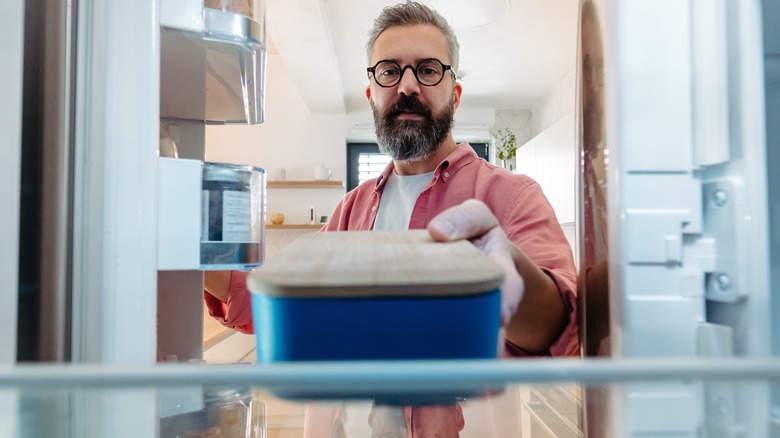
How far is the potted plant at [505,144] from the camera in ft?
14.4

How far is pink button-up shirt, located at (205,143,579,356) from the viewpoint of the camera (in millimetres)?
849

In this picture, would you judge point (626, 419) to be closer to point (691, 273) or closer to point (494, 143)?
point (691, 273)

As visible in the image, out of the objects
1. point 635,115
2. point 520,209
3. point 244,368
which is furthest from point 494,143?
point 244,368

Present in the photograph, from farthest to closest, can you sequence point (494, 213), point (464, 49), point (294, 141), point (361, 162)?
point (361, 162), point (294, 141), point (464, 49), point (494, 213)

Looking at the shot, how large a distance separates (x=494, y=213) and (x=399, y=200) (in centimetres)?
30

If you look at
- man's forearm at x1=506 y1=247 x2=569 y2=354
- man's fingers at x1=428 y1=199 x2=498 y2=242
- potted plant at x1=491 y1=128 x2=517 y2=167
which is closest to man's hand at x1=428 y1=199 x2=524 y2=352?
man's fingers at x1=428 y1=199 x2=498 y2=242

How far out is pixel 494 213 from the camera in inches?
42.1

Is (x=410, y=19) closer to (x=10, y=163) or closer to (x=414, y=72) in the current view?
(x=414, y=72)

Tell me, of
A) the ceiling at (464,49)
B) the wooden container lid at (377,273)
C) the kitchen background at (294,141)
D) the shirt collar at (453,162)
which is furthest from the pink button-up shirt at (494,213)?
the kitchen background at (294,141)

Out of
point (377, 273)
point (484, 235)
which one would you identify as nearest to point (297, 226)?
point (484, 235)

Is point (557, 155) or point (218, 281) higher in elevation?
point (557, 155)

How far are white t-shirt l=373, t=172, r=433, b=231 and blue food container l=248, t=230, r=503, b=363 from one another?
957 mm

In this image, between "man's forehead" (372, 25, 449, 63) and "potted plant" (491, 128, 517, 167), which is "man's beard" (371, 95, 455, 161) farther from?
"potted plant" (491, 128, 517, 167)

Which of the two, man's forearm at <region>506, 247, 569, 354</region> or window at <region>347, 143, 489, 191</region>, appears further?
window at <region>347, 143, 489, 191</region>
